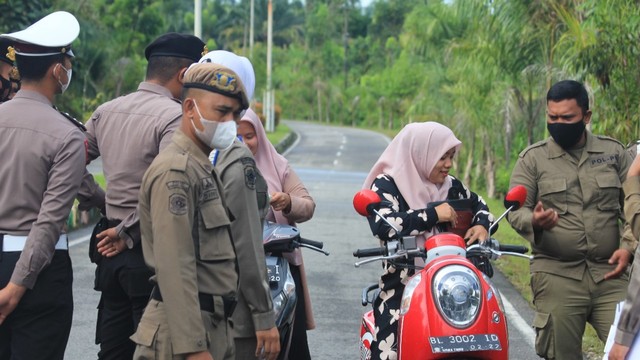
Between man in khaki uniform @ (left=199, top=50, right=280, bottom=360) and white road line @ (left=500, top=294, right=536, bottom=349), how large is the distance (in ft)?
14.0

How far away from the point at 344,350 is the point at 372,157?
26620 mm

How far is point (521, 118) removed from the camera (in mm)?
18188

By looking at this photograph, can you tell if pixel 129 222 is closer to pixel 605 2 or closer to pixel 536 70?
pixel 605 2

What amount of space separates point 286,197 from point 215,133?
151cm

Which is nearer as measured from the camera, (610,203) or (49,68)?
(49,68)

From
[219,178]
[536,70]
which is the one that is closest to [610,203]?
[219,178]

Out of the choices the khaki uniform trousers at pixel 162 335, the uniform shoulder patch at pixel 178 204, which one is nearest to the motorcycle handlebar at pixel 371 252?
the khaki uniform trousers at pixel 162 335

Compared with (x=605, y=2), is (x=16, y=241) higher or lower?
lower

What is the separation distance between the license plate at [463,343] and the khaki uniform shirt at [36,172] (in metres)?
1.66

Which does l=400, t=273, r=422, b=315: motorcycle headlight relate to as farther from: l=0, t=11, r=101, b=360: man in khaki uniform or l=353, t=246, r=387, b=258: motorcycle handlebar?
l=0, t=11, r=101, b=360: man in khaki uniform

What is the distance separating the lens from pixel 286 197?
504cm

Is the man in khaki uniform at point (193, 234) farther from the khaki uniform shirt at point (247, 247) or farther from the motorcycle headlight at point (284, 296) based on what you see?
the motorcycle headlight at point (284, 296)

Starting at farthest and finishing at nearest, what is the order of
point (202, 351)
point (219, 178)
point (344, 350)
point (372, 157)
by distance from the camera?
point (372, 157), point (344, 350), point (219, 178), point (202, 351)

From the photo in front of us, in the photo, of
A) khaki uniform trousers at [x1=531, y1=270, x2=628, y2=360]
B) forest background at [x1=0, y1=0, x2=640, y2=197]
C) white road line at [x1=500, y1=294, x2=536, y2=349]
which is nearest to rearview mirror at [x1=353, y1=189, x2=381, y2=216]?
khaki uniform trousers at [x1=531, y1=270, x2=628, y2=360]
